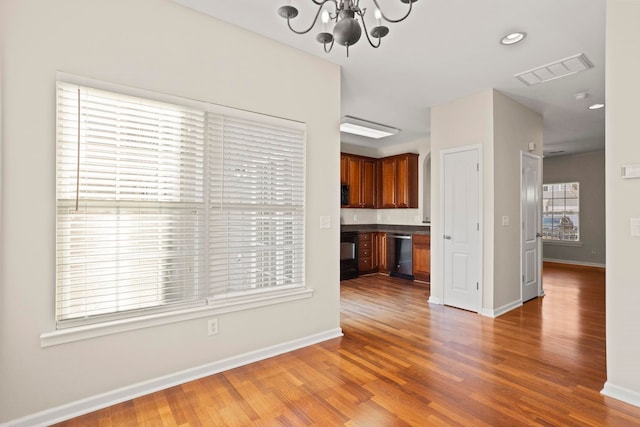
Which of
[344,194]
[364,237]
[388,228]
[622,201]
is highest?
[344,194]

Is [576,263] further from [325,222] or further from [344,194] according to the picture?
[325,222]

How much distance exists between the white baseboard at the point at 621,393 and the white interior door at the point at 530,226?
97.8 inches

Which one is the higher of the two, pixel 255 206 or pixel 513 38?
pixel 513 38

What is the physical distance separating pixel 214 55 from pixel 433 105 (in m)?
3.20

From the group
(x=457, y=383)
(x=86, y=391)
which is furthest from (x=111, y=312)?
(x=457, y=383)

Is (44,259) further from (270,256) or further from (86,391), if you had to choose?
(270,256)

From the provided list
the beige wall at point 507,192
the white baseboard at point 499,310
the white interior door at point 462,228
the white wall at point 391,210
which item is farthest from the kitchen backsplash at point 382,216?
the white baseboard at point 499,310

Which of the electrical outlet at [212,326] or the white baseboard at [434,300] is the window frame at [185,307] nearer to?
the electrical outlet at [212,326]

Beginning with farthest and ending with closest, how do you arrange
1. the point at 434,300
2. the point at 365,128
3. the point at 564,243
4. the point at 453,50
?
the point at 564,243
the point at 365,128
the point at 434,300
the point at 453,50

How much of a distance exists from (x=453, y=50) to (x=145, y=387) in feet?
12.5

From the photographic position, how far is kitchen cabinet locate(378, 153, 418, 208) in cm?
675

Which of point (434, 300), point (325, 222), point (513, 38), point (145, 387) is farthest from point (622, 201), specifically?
point (145, 387)

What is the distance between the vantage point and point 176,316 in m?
2.48

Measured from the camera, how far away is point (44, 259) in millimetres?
2023
